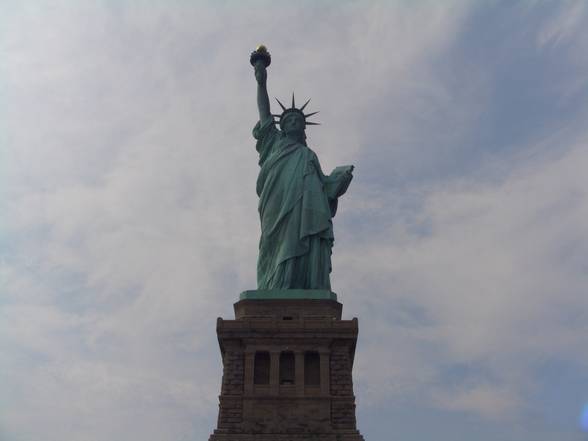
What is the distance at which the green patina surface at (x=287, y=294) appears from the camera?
24.5 m

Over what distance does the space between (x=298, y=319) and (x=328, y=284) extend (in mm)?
2406

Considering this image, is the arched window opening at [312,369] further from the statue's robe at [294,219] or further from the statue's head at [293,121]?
the statue's head at [293,121]

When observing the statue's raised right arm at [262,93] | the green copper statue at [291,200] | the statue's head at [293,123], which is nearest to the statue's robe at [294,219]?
the green copper statue at [291,200]

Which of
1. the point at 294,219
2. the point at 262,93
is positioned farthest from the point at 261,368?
the point at 262,93

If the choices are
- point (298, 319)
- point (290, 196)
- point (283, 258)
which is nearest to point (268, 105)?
point (290, 196)

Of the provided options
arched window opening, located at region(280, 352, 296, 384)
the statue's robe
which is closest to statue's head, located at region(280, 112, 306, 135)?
the statue's robe

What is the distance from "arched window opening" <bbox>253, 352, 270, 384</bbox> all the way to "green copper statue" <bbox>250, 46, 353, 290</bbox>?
276 centimetres

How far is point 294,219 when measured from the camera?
86.7 ft

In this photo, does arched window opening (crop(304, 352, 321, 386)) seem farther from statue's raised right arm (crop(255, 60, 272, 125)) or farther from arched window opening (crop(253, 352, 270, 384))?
statue's raised right arm (crop(255, 60, 272, 125))

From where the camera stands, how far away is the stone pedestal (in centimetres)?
2197

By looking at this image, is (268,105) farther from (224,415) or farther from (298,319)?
(224,415)

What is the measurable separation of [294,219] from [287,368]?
554cm

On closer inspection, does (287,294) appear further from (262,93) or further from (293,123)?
→ (262,93)

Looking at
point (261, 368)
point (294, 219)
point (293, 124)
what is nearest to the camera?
point (261, 368)
